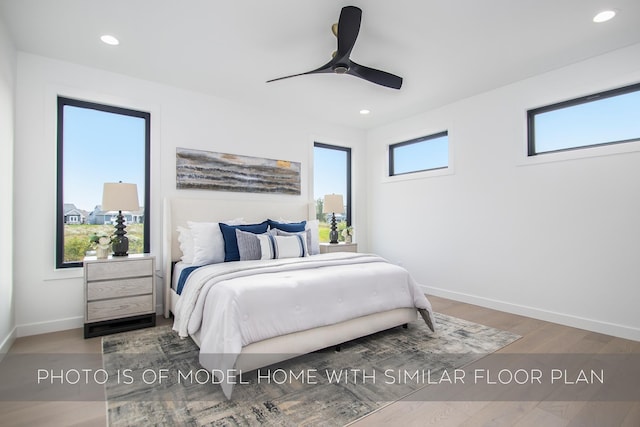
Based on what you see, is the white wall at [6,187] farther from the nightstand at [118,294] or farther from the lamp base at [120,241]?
the lamp base at [120,241]

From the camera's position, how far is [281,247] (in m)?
3.53

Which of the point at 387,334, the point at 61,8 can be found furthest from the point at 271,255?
the point at 61,8

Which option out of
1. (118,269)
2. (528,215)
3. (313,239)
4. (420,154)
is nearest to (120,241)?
(118,269)

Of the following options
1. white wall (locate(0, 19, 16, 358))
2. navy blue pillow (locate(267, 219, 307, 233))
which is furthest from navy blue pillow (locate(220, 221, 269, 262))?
white wall (locate(0, 19, 16, 358))

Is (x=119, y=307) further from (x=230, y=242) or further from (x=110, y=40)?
(x=110, y=40)

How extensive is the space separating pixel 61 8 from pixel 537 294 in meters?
5.18

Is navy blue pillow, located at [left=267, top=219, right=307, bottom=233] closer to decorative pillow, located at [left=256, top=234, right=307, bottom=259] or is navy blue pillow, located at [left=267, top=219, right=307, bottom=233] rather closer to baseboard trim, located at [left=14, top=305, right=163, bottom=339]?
decorative pillow, located at [left=256, top=234, right=307, bottom=259]

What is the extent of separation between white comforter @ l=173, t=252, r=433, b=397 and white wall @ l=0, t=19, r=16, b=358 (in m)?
1.40

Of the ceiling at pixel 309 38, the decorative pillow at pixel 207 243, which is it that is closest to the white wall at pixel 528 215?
the ceiling at pixel 309 38

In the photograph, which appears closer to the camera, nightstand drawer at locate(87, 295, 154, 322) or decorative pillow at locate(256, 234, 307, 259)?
nightstand drawer at locate(87, 295, 154, 322)

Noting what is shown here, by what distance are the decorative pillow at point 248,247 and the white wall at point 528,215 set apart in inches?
103

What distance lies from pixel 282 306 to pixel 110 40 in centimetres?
280

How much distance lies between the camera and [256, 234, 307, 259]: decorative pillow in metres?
3.45

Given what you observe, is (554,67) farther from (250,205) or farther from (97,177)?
(97,177)
